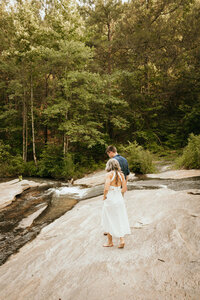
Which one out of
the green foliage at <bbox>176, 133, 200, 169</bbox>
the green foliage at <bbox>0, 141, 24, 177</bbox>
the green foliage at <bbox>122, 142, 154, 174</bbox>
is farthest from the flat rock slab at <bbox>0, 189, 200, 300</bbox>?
the green foliage at <bbox>0, 141, 24, 177</bbox>

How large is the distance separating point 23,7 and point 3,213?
15101 millimetres

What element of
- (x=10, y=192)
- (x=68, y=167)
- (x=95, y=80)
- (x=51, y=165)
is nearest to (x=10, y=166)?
(x=51, y=165)

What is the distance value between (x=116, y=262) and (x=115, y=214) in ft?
2.65

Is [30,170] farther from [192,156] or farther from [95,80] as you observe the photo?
[192,156]

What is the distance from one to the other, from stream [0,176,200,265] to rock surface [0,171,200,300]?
0.56 metres

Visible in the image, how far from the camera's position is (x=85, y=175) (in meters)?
15.8

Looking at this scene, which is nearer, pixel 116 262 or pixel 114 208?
pixel 116 262

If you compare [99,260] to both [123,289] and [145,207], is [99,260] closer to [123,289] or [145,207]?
[123,289]

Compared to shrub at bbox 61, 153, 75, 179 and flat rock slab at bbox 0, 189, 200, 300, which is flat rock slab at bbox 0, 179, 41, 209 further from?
flat rock slab at bbox 0, 189, 200, 300

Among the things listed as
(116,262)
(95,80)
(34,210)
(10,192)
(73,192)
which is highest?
(95,80)

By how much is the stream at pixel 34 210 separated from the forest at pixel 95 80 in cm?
556

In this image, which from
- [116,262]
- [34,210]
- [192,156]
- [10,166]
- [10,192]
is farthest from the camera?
[10,166]

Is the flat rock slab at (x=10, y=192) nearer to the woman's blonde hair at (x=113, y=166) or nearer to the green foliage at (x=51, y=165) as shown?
the green foliage at (x=51, y=165)

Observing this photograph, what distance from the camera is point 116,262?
3.36m
